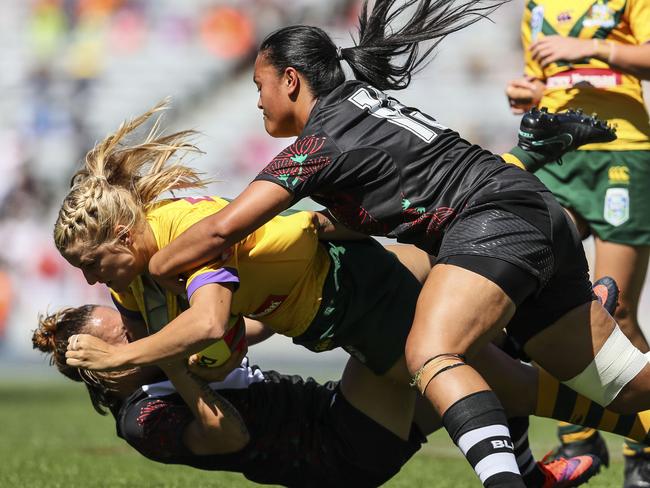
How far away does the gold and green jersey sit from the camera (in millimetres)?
4938

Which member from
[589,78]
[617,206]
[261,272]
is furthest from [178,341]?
[589,78]

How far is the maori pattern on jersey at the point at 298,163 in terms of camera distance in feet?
10.3

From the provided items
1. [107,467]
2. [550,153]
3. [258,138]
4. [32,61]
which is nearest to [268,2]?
[258,138]

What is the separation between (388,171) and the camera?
325 centimetres

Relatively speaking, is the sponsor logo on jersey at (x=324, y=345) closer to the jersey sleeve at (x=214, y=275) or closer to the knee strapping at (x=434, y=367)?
the jersey sleeve at (x=214, y=275)

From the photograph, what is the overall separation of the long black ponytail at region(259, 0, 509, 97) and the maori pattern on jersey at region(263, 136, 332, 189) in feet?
1.18

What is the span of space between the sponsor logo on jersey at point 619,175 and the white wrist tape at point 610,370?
1.61 metres

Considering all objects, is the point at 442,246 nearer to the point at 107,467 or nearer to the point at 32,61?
the point at 107,467

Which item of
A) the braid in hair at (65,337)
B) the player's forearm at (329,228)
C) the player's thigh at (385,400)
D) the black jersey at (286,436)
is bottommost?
the black jersey at (286,436)

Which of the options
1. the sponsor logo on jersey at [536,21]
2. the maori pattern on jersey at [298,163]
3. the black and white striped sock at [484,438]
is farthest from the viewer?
the sponsor logo on jersey at [536,21]

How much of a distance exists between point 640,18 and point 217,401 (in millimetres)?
2667

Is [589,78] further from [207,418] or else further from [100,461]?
[100,461]

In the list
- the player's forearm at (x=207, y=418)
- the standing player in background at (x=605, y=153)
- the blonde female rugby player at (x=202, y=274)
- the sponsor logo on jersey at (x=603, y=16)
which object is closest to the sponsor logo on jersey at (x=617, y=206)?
the standing player in background at (x=605, y=153)

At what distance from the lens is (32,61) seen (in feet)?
49.8
